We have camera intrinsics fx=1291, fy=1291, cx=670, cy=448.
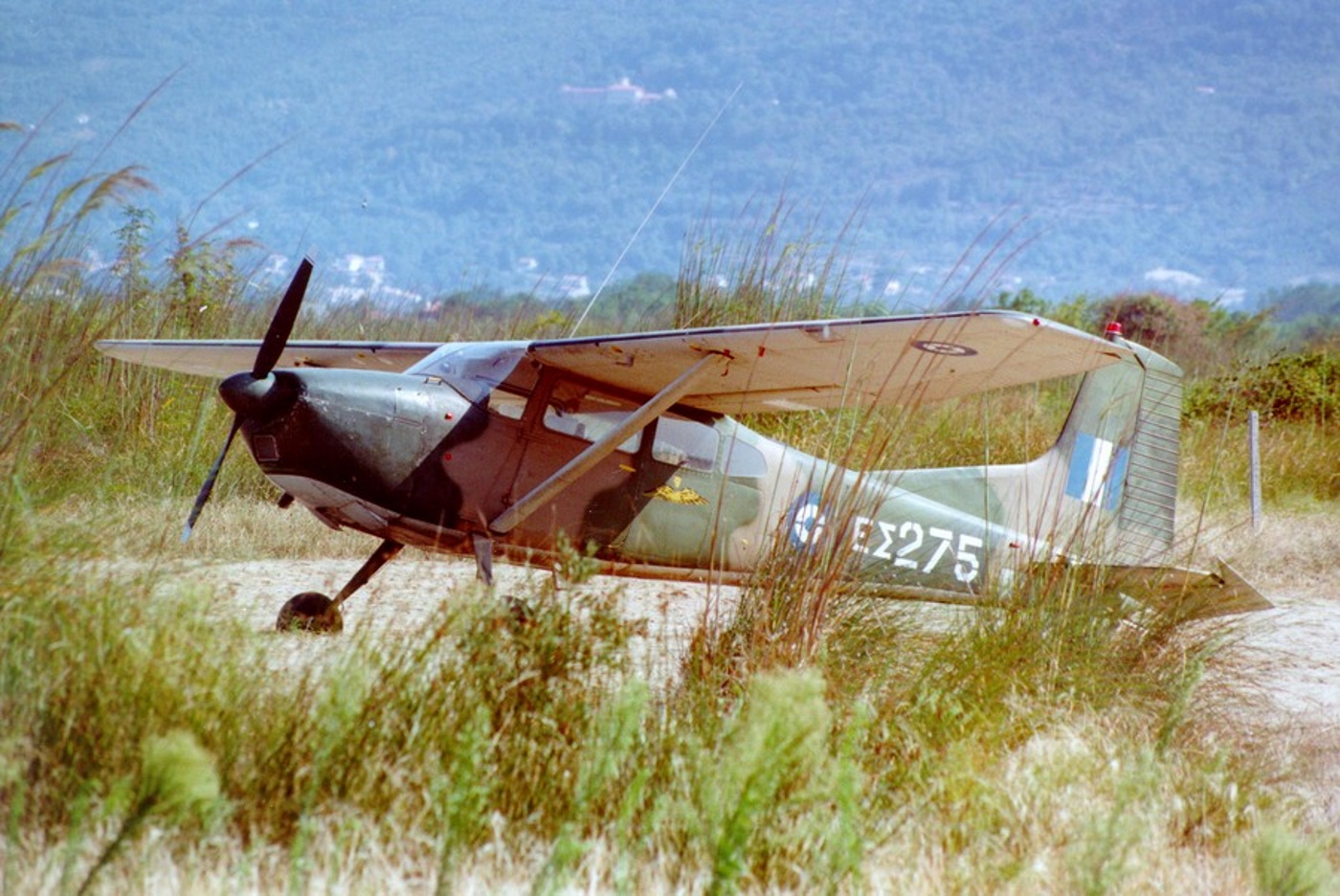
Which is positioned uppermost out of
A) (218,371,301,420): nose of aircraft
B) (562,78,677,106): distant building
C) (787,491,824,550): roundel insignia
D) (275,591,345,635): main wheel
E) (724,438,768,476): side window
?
(562,78,677,106): distant building

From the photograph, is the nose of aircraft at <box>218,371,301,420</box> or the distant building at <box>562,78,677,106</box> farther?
the distant building at <box>562,78,677,106</box>

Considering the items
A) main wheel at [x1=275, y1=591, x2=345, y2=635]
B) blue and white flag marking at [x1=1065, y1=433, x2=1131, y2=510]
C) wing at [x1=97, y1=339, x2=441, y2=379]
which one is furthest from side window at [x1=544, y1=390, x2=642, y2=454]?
blue and white flag marking at [x1=1065, y1=433, x2=1131, y2=510]

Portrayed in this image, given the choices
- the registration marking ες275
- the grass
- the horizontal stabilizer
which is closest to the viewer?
the grass

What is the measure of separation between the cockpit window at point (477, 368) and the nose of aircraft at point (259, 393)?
2.63ft

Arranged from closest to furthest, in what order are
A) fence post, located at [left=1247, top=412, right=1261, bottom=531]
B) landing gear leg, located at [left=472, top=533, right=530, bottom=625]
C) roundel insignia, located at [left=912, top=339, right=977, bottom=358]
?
roundel insignia, located at [left=912, top=339, right=977, bottom=358]
landing gear leg, located at [left=472, top=533, right=530, bottom=625]
fence post, located at [left=1247, top=412, right=1261, bottom=531]

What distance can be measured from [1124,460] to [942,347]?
2302 millimetres

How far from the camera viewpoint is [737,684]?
4223mm

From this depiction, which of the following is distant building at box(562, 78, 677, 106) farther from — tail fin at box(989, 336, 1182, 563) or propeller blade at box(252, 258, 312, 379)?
propeller blade at box(252, 258, 312, 379)

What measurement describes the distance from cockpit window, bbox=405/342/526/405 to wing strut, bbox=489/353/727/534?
25.6 inches

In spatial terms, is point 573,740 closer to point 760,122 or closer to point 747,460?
point 747,460

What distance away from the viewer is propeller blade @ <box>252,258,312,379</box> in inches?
238

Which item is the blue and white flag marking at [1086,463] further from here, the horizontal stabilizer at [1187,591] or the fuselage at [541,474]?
the horizontal stabilizer at [1187,591]

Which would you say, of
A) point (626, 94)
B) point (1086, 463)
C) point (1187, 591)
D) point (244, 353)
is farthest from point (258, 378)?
point (626, 94)

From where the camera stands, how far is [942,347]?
17.7ft
